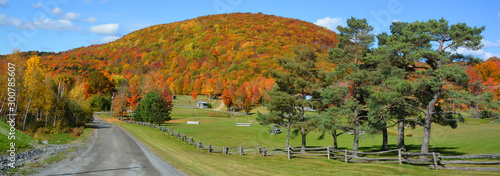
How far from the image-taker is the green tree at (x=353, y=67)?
26.1 meters

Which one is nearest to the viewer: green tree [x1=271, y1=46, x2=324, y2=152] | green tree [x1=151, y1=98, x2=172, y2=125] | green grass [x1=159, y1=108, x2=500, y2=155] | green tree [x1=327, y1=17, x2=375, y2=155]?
green tree [x1=327, y1=17, x2=375, y2=155]

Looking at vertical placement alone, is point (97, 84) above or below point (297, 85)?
above

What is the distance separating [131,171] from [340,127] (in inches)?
708

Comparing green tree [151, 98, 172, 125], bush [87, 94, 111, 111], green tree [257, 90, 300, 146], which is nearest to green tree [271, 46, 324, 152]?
green tree [257, 90, 300, 146]

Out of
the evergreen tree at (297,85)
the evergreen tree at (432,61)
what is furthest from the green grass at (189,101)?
the evergreen tree at (432,61)

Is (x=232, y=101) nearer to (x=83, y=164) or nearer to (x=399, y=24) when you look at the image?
(x=399, y=24)

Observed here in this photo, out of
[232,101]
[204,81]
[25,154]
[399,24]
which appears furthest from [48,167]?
[204,81]

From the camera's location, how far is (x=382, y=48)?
2341cm

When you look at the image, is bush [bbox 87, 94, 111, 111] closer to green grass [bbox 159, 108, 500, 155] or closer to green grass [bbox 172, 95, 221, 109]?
green grass [bbox 172, 95, 221, 109]

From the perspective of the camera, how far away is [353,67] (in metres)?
26.1

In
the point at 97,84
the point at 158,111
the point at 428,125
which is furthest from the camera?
the point at 97,84

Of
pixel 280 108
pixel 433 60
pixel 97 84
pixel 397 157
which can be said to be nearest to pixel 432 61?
pixel 433 60

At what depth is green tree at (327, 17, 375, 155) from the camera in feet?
85.7

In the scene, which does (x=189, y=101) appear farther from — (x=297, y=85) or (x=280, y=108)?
(x=297, y=85)
